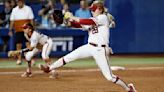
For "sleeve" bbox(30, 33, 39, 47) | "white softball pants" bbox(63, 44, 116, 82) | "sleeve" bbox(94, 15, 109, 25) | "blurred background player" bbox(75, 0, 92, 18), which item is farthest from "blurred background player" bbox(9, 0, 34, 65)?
"sleeve" bbox(94, 15, 109, 25)

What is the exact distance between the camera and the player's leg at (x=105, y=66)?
916cm

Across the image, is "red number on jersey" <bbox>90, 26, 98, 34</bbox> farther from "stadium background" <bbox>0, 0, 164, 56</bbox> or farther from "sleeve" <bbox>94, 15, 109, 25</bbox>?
"stadium background" <bbox>0, 0, 164, 56</bbox>

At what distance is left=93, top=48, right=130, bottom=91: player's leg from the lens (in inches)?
361

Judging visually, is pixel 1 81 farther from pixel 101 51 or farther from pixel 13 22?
pixel 13 22

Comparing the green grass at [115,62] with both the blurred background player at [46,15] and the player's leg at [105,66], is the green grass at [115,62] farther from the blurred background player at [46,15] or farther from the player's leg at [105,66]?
the player's leg at [105,66]

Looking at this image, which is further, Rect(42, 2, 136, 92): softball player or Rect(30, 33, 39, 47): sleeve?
Rect(30, 33, 39, 47): sleeve

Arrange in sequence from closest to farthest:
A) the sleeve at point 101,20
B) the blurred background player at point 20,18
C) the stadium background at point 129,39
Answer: the sleeve at point 101,20 < the stadium background at point 129,39 < the blurred background player at point 20,18

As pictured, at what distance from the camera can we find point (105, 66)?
9.23 metres

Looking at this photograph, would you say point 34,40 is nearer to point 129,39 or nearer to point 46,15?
point 46,15

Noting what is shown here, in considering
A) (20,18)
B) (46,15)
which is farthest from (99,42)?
(46,15)

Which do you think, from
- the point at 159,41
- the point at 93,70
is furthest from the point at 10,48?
the point at 159,41

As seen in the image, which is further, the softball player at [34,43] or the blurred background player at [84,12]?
the blurred background player at [84,12]

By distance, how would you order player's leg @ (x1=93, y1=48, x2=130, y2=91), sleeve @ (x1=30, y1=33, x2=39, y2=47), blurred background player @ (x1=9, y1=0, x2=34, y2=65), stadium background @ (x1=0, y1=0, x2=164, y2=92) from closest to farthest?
1. player's leg @ (x1=93, y1=48, x2=130, y2=91)
2. sleeve @ (x1=30, y1=33, x2=39, y2=47)
3. stadium background @ (x1=0, y1=0, x2=164, y2=92)
4. blurred background player @ (x1=9, y1=0, x2=34, y2=65)

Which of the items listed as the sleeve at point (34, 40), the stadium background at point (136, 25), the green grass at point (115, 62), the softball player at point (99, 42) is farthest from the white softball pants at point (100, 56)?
the stadium background at point (136, 25)
